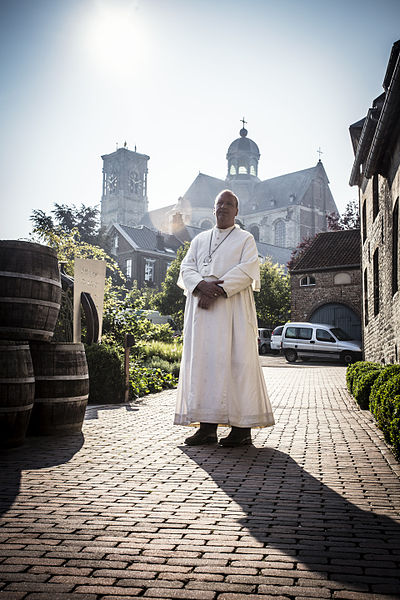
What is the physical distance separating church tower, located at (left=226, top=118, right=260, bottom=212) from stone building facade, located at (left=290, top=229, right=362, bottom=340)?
58.4m

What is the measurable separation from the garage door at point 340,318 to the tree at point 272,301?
10.6 metres

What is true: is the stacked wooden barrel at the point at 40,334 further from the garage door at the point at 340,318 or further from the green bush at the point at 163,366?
the garage door at the point at 340,318

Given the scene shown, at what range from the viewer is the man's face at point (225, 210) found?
5938mm

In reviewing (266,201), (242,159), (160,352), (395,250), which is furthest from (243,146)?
(395,250)

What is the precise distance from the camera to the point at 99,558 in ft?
8.34

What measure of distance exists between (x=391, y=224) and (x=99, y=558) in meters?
10.3

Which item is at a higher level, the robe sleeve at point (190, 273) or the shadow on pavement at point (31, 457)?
the robe sleeve at point (190, 273)

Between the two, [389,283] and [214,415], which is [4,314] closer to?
[214,415]

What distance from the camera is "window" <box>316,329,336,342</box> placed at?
26655 millimetres

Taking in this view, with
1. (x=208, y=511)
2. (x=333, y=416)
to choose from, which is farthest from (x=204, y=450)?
(x=333, y=416)

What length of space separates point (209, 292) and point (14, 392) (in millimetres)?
1973

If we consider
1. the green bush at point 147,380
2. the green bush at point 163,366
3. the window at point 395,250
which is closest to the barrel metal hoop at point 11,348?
the green bush at point 147,380

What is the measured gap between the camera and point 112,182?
97688 mm

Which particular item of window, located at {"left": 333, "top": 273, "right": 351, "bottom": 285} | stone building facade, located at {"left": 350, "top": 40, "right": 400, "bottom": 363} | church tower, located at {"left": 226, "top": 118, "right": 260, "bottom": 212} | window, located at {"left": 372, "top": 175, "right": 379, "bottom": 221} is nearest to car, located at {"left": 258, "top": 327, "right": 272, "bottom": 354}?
window, located at {"left": 333, "top": 273, "right": 351, "bottom": 285}
